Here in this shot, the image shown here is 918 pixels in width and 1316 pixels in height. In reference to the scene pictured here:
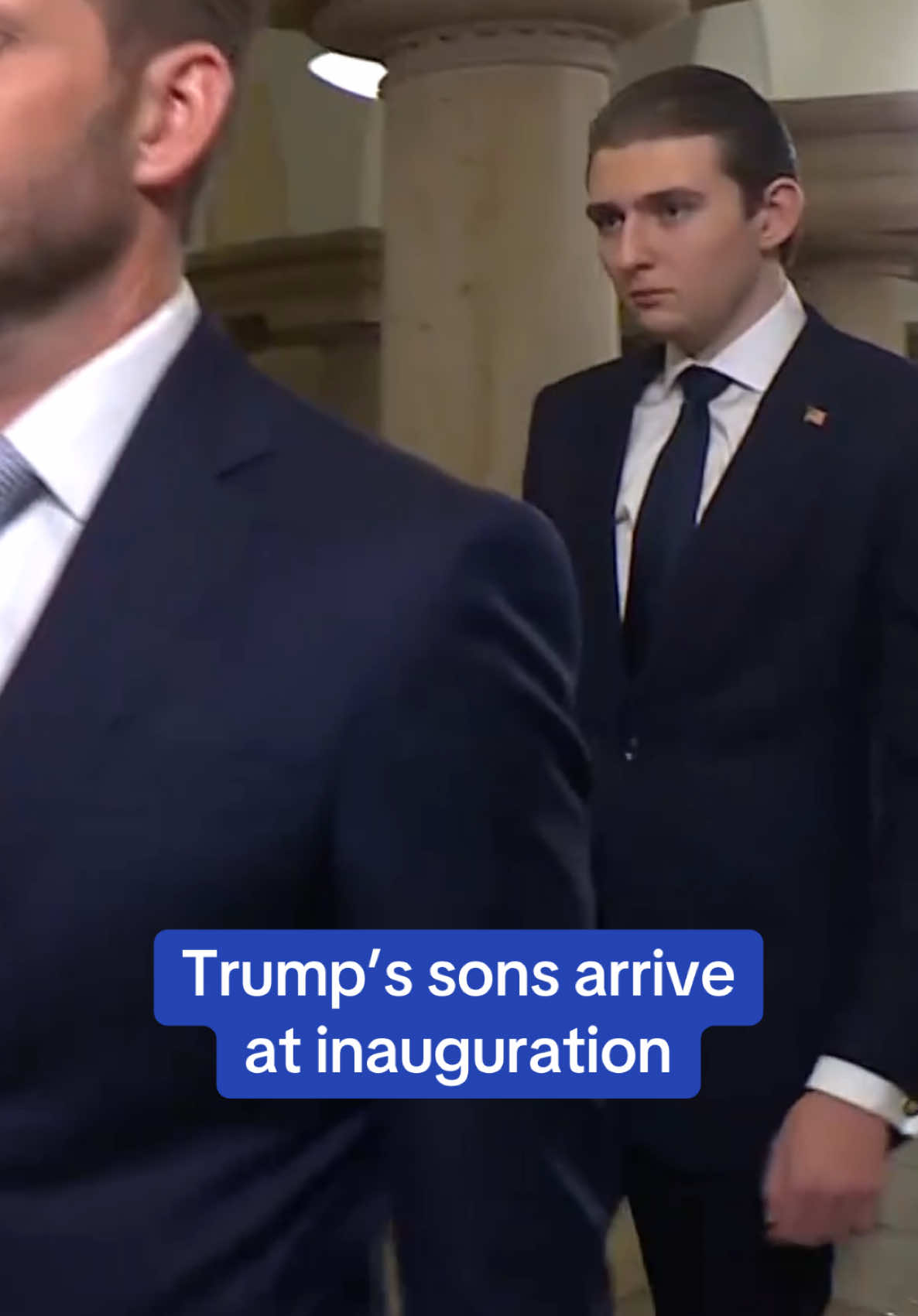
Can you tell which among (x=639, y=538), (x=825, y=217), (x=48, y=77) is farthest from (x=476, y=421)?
(x=825, y=217)

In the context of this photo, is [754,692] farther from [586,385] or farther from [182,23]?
[182,23]

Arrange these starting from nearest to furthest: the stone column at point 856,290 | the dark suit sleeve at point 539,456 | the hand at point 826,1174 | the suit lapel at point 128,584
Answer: the suit lapel at point 128,584
the hand at point 826,1174
the dark suit sleeve at point 539,456
the stone column at point 856,290

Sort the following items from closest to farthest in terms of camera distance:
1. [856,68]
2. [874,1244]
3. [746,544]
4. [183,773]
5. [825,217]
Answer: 1. [183,773]
2. [746,544]
3. [874,1244]
4. [825,217]
5. [856,68]

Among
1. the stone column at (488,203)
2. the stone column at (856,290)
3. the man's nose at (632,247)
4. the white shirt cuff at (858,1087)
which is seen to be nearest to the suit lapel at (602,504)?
the man's nose at (632,247)

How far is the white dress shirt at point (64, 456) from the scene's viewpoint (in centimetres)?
99

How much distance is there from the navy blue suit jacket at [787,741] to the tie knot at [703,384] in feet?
0.16

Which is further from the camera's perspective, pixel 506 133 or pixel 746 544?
pixel 506 133

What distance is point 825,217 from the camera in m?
4.46

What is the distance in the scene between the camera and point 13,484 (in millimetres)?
1004

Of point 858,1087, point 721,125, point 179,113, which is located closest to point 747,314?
point 721,125

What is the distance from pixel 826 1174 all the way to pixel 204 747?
0.75 m

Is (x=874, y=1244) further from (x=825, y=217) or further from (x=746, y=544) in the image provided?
(x=825, y=217)

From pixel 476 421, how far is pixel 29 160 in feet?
5.54
